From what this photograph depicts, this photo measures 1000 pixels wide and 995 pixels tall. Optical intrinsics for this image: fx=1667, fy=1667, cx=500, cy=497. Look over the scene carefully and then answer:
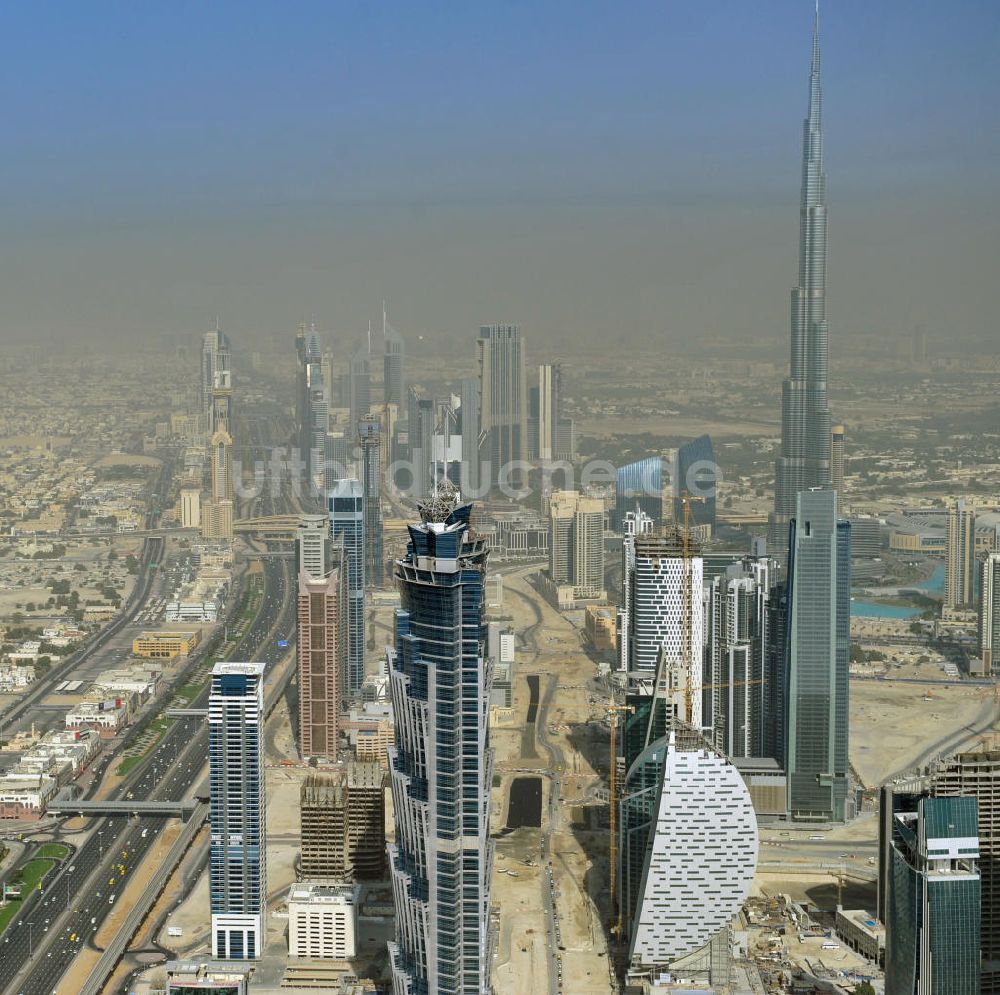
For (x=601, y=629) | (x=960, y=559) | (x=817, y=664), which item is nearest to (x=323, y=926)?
(x=817, y=664)

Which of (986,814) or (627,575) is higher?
(627,575)

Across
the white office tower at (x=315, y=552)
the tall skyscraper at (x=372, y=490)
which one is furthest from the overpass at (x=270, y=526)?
the white office tower at (x=315, y=552)

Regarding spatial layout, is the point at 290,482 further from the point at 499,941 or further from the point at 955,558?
the point at 499,941

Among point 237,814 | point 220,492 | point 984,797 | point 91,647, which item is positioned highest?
point 220,492

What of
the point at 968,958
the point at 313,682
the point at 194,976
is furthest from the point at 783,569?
the point at 194,976

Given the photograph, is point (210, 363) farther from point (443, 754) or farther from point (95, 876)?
point (443, 754)

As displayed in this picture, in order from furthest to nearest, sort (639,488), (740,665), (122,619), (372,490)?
(639,488) → (122,619) → (372,490) → (740,665)
